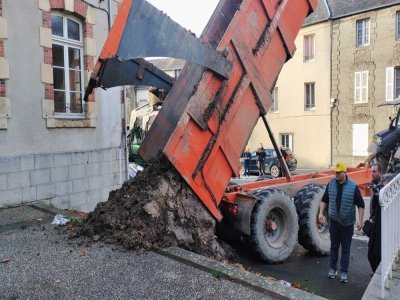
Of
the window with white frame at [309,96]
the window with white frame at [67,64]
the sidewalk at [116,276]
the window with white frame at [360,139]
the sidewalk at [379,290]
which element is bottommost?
the sidewalk at [379,290]

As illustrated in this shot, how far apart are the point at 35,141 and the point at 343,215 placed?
218 inches

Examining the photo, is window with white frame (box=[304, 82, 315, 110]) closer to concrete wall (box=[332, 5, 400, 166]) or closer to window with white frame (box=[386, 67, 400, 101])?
concrete wall (box=[332, 5, 400, 166])

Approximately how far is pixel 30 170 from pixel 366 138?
21.3m

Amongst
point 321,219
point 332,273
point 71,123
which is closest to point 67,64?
point 71,123

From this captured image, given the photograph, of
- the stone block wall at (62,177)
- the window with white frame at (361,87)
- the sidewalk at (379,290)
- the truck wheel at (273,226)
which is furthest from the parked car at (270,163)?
the sidewalk at (379,290)

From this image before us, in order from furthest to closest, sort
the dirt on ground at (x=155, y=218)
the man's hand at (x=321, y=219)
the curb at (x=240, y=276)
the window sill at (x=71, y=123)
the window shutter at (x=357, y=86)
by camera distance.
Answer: the window shutter at (x=357, y=86) → the window sill at (x=71, y=123) → the man's hand at (x=321, y=219) → the dirt on ground at (x=155, y=218) → the curb at (x=240, y=276)

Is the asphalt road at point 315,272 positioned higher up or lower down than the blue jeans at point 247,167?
lower down

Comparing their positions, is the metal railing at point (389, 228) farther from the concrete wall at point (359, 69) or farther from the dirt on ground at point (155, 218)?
the concrete wall at point (359, 69)

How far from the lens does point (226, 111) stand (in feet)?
18.2

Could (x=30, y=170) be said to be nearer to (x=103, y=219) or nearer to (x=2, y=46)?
(x=2, y=46)

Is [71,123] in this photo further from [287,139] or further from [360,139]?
[287,139]

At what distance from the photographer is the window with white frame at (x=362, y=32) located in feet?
79.2

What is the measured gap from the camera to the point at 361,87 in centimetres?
2445

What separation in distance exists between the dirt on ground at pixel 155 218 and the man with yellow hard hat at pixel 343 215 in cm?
138
